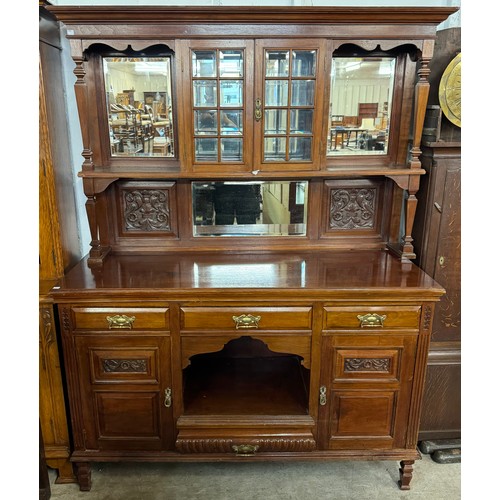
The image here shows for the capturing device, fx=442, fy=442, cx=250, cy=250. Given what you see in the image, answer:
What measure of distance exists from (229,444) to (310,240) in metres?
1.04

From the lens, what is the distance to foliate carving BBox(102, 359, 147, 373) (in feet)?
6.16

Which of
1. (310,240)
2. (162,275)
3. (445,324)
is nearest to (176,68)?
(162,275)

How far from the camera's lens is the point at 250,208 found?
2215 mm

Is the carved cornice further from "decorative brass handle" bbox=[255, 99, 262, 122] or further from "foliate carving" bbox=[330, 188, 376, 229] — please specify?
"foliate carving" bbox=[330, 188, 376, 229]

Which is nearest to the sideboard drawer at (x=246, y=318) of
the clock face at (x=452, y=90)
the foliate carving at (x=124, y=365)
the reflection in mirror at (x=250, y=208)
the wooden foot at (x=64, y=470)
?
the foliate carving at (x=124, y=365)

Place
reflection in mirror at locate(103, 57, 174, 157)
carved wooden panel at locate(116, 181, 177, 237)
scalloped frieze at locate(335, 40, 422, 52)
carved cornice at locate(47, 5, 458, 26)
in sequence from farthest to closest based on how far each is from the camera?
1. carved wooden panel at locate(116, 181, 177, 237)
2. reflection in mirror at locate(103, 57, 174, 157)
3. scalloped frieze at locate(335, 40, 422, 52)
4. carved cornice at locate(47, 5, 458, 26)

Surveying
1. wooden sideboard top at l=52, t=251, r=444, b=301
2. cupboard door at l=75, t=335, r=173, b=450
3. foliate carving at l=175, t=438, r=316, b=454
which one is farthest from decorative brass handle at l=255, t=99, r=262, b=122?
foliate carving at l=175, t=438, r=316, b=454

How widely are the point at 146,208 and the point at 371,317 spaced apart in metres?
1.20

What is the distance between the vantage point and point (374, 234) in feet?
7.48

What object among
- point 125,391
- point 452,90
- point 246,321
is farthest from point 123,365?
point 452,90

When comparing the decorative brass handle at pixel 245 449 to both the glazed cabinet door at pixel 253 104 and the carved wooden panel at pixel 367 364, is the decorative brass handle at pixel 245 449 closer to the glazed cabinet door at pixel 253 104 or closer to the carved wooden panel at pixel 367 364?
the carved wooden panel at pixel 367 364

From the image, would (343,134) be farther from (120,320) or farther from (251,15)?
(120,320)

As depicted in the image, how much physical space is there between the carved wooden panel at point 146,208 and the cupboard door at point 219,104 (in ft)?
0.99

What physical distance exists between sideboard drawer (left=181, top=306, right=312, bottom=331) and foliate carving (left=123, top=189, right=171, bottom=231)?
1.97 ft
